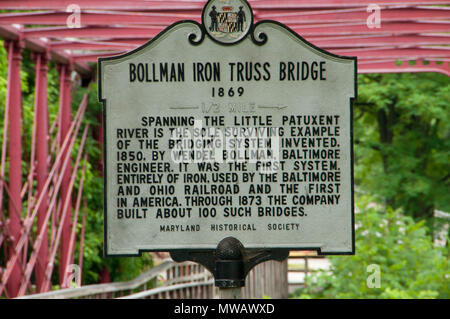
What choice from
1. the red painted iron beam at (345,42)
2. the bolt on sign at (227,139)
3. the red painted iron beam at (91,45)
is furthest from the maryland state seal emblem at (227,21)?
the red painted iron beam at (91,45)

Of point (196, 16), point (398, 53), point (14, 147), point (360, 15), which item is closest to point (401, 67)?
point (398, 53)

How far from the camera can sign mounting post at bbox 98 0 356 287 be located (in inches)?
228

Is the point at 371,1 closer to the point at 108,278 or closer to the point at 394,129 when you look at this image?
the point at 108,278

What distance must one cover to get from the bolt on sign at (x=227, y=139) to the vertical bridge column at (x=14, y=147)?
7.47 metres

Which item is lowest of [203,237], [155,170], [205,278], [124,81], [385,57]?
[205,278]

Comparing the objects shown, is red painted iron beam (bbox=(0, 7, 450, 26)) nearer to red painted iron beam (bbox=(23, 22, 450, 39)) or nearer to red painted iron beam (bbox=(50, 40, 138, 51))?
red painted iron beam (bbox=(23, 22, 450, 39))

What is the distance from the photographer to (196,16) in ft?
38.8

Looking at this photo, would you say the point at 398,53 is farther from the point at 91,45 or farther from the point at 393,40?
the point at 91,45

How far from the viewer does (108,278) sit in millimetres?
19188

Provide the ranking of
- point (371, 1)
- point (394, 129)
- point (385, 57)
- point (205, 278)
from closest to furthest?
1. point (371, 1)
2. point (385, 57)
3. point (205, 278)
4. point (394, 129)

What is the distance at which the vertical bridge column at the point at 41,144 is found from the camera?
47.9ft

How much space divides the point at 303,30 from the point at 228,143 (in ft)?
24.9

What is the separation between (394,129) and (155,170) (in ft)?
66.1

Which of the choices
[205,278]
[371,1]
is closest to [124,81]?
Answer: [371,1]
